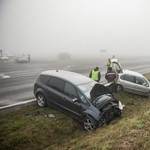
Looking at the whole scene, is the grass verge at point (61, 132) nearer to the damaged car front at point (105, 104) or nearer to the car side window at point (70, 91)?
the damaged car front at point (105, 104)

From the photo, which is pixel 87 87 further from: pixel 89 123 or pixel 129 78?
pixel 129 78

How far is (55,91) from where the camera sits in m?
5.53

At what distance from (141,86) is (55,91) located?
560 centimetres

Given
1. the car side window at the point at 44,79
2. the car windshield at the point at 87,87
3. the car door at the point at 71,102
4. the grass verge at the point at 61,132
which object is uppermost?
the car side window at the point at 44,79

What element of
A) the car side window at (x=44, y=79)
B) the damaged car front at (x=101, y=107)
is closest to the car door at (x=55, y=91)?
the car side window at (x=44, y=79)

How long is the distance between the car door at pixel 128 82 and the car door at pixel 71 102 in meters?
4.80

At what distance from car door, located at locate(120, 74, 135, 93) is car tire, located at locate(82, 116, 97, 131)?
16.3ft

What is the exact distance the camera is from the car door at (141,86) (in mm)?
8027

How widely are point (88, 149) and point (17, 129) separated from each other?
2.63 metres

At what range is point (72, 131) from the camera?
4.60 metres

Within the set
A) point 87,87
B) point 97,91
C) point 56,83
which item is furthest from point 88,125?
point 56,83

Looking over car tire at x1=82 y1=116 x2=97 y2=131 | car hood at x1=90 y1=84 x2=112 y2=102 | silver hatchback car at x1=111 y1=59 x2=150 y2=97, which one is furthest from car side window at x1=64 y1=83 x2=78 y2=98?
silver hatchback car at x1=111 y1=59 x2=150 y2=97

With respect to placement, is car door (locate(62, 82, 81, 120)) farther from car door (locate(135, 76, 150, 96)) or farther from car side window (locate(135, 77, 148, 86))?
car side window (locate(135, 77, 148, 86))

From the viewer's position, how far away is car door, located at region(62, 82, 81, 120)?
4.80m
